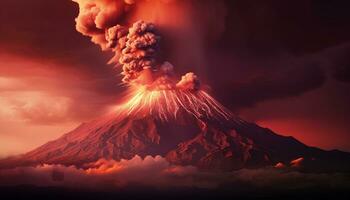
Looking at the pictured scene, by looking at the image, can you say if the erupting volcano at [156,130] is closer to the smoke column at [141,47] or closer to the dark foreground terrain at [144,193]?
the smoke column at [141,47]

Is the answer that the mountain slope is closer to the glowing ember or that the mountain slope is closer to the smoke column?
the glowing ember

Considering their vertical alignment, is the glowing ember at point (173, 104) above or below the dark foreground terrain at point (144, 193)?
above

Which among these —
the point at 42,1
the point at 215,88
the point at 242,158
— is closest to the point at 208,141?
the point at 242,158

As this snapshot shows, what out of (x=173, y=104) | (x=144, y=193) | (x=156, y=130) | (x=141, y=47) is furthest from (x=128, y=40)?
(x=144, y=193)

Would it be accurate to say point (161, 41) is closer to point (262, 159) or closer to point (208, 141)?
point (208, 141)

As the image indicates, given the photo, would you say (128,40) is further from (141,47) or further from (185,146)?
(185,146)

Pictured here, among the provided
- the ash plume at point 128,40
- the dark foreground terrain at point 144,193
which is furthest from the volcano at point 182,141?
the dark foreground terrain at point 144,193
